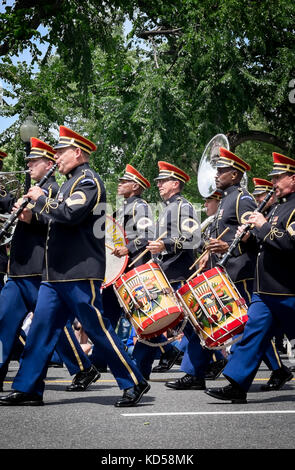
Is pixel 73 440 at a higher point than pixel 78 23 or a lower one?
lower

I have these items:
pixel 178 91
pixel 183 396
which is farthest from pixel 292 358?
pixel 178 91

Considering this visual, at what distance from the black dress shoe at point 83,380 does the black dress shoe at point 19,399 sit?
1442 mm

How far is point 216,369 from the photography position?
9.18 meters

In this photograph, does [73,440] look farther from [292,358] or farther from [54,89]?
[54,89]

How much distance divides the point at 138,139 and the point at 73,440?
15622 mm

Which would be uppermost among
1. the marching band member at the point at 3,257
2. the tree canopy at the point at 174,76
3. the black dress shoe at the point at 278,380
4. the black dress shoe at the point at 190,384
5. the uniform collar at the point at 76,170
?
the tree canopy at the point at 174,76

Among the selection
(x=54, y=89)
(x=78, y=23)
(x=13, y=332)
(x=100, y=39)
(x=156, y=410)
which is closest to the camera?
(x=156, y=410)

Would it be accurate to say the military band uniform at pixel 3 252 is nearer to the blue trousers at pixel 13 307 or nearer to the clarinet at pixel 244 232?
the blue trousers at pixel 13 307

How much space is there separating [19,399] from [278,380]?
2.75 meters

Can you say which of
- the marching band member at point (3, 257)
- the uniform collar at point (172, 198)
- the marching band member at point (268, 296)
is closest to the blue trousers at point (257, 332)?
the marching band member at point (268, 296)

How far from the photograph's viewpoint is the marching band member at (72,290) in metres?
6.35

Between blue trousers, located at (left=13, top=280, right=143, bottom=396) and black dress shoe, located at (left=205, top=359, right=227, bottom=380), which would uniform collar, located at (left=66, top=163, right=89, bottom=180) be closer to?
blue trousers, located at (left=13, top=280, right=143, bottom=396)

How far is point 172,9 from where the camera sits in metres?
19.9
